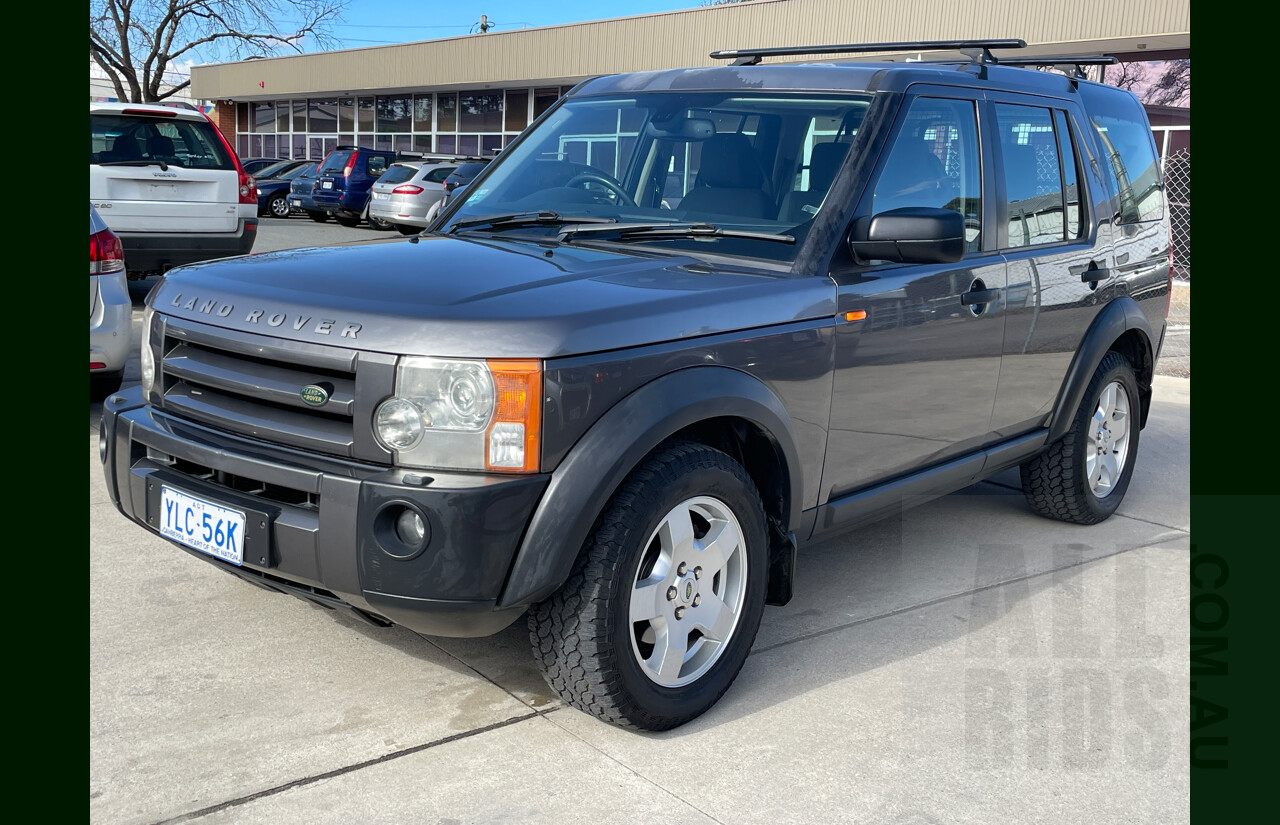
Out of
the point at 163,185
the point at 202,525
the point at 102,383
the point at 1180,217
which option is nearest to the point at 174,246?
the point at 163,185

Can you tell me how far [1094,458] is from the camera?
5559mm

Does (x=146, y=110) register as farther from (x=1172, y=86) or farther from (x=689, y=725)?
(x=1172, y=86)

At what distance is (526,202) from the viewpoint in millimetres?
4336

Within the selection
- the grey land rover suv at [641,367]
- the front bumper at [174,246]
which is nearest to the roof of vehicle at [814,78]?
the grey land rover suv at [641,367]

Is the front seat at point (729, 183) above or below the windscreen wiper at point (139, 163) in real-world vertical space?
below

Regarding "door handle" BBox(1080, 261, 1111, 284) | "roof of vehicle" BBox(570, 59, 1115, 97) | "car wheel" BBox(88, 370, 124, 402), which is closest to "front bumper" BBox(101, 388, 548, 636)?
"roof of vehicle" BBox(570, 59, 1115, 97)

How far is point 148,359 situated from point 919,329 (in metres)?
2.50

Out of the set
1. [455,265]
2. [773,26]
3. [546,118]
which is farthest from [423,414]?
[773,26]

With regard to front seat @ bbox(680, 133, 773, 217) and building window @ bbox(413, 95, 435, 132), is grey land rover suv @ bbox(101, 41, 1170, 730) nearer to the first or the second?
front seat @ bbox(680, 133, 773, 217)

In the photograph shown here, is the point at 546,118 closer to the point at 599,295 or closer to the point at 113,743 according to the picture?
the point at 599,295

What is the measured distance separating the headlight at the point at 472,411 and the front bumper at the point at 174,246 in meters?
7.84

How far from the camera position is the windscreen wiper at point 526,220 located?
4.09 m

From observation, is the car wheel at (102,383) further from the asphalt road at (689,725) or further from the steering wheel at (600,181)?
the steering wheel at (600,181)

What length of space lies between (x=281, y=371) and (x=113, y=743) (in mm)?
1076
